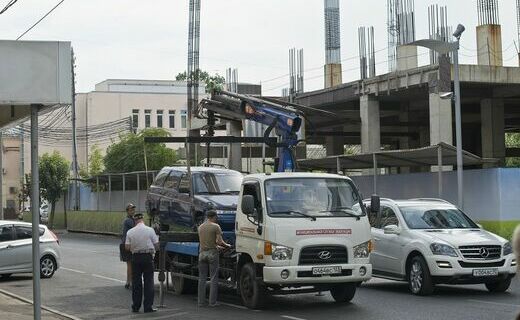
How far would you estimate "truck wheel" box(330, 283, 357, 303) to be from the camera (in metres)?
14.7

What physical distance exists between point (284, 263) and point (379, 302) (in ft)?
7.80

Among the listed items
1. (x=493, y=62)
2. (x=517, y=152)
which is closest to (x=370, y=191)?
(x=493, y=62)

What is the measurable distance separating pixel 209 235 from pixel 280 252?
1.65 metres

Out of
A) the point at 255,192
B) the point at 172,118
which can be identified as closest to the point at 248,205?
the point at 255,192

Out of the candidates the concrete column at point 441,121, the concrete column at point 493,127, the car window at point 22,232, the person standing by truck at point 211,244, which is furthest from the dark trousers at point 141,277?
the concrete column at point 493,127

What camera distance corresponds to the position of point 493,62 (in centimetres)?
3334

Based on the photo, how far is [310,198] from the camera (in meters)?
14.2

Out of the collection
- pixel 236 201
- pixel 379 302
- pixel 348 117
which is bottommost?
pixel 379 302

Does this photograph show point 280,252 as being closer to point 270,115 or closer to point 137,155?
point 270,115

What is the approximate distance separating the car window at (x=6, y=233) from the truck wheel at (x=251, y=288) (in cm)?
970

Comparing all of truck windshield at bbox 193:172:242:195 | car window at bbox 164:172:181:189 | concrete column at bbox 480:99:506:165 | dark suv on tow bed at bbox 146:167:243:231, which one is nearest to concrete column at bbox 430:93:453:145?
concrete column at bbox 480:99:506:165

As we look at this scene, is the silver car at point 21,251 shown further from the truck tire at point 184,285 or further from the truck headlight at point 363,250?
the truck headlight at point 363,250

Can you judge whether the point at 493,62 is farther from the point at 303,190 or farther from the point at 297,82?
the point at 303,190

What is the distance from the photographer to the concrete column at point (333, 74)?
133 feet
